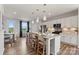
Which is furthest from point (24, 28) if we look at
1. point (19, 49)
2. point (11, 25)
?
point (19, 49)

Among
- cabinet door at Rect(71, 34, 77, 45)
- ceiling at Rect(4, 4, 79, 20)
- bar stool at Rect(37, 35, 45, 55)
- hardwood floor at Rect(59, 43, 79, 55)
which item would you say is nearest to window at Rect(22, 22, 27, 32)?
ceiling at Rect(4, 4, 79, 20)

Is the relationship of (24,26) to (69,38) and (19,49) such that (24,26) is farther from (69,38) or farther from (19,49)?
(69,38)

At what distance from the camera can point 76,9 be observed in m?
1.92

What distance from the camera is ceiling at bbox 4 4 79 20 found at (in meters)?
1.93

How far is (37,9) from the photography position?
199 centimetres

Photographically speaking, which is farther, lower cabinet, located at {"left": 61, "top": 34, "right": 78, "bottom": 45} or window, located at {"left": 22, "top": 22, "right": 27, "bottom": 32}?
window, located at {"left": 22, "top": 22, "right": 27, "bottom": 32}

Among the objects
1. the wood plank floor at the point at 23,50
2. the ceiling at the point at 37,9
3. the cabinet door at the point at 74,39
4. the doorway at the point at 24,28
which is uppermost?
the ceiling at the point at 37,9

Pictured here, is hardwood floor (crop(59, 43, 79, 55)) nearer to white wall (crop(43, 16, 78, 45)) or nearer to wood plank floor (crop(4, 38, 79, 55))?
wood plank floor (crop(4, 38, 79, 55))

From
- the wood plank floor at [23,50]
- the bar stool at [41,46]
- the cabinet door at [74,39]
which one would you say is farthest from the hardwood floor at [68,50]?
the bar stool at [41,46]

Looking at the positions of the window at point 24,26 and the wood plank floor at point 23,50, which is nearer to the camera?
the wood plank floor at point 23,50

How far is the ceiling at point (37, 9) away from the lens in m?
1.93

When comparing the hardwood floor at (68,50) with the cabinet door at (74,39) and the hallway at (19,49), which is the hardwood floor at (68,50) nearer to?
the cabinet door at (74,39)
